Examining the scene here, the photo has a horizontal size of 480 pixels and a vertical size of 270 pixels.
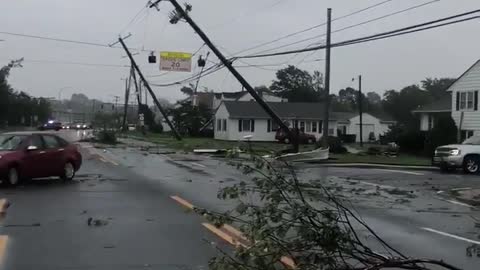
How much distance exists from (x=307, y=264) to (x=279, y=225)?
442mm

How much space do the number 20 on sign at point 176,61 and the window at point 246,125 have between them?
25.4 m

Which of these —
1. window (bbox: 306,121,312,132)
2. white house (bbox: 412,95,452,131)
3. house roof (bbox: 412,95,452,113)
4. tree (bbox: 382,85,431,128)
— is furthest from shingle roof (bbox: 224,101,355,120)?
tree (bbox: 382,85,431,128)

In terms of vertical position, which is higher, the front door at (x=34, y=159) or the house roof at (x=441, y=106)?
the house roof at (x=441, y=106)

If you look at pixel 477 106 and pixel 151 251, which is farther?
pixel 477 106

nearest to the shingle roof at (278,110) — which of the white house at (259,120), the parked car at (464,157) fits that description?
the white house at (259,120)

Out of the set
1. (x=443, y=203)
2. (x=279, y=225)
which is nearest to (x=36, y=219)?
(x=279, y=225)

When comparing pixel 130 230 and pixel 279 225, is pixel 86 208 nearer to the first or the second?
pixel 130 230

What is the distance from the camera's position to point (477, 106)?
1754 inches

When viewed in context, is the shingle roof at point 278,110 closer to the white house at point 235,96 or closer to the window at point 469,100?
the white house at point 235,96

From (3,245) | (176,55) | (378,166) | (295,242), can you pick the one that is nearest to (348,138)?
(176,55)

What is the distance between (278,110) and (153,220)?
65.9 meters

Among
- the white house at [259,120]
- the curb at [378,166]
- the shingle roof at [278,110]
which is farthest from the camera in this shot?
the shingle roof at [278,110]

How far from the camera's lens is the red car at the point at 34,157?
17.0m

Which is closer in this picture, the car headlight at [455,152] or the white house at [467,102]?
the car headlight at [455,152]
